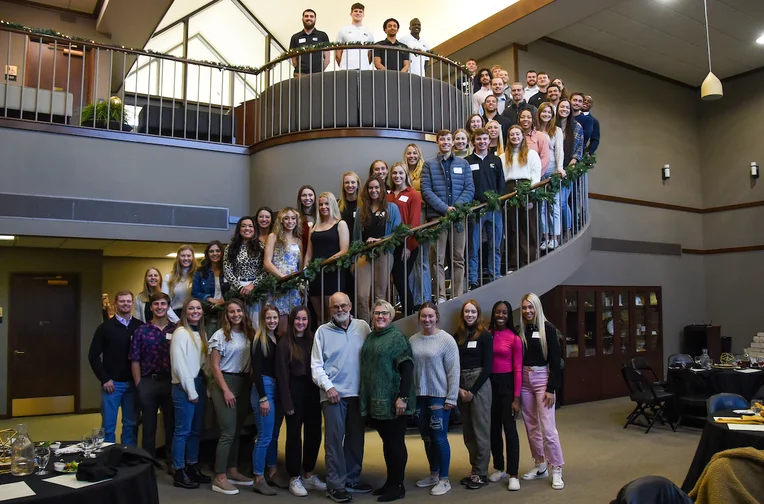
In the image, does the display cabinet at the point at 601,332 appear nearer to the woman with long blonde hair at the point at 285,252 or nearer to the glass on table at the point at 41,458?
the woman with long blonde hair at the point at 285,252

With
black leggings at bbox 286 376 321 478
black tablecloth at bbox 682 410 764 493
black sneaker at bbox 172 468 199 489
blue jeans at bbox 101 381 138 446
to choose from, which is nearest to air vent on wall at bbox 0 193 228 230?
blue jeans at bbox 101 381 138 446

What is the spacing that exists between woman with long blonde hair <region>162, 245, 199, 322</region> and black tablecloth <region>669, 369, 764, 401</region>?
5841mm

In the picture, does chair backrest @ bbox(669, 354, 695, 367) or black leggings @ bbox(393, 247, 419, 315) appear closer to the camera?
black leggings @ bbox(393, 247, 419, 315)

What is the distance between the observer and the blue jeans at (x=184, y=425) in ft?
15.9

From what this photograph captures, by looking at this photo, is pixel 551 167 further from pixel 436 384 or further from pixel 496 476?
pixel 496 476

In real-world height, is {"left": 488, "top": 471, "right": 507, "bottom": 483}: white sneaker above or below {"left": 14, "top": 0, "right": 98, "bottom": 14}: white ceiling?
below

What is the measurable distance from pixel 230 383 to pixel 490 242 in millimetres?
2551

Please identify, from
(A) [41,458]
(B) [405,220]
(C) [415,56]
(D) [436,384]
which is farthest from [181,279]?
(C) [415,56]

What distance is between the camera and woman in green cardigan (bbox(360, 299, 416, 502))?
4496 mm

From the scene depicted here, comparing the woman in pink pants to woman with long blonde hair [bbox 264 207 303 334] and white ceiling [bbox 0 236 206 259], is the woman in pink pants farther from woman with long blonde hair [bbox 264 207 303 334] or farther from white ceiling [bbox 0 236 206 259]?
white ceiling [bbox 0 236 206 259]

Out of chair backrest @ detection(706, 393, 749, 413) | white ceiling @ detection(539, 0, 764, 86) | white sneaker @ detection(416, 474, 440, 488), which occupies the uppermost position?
white ceiling @ detection(539, 0, 764, 86)

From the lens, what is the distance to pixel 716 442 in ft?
12.5

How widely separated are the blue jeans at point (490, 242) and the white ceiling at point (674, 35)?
203 inches

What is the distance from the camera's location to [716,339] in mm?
11547
